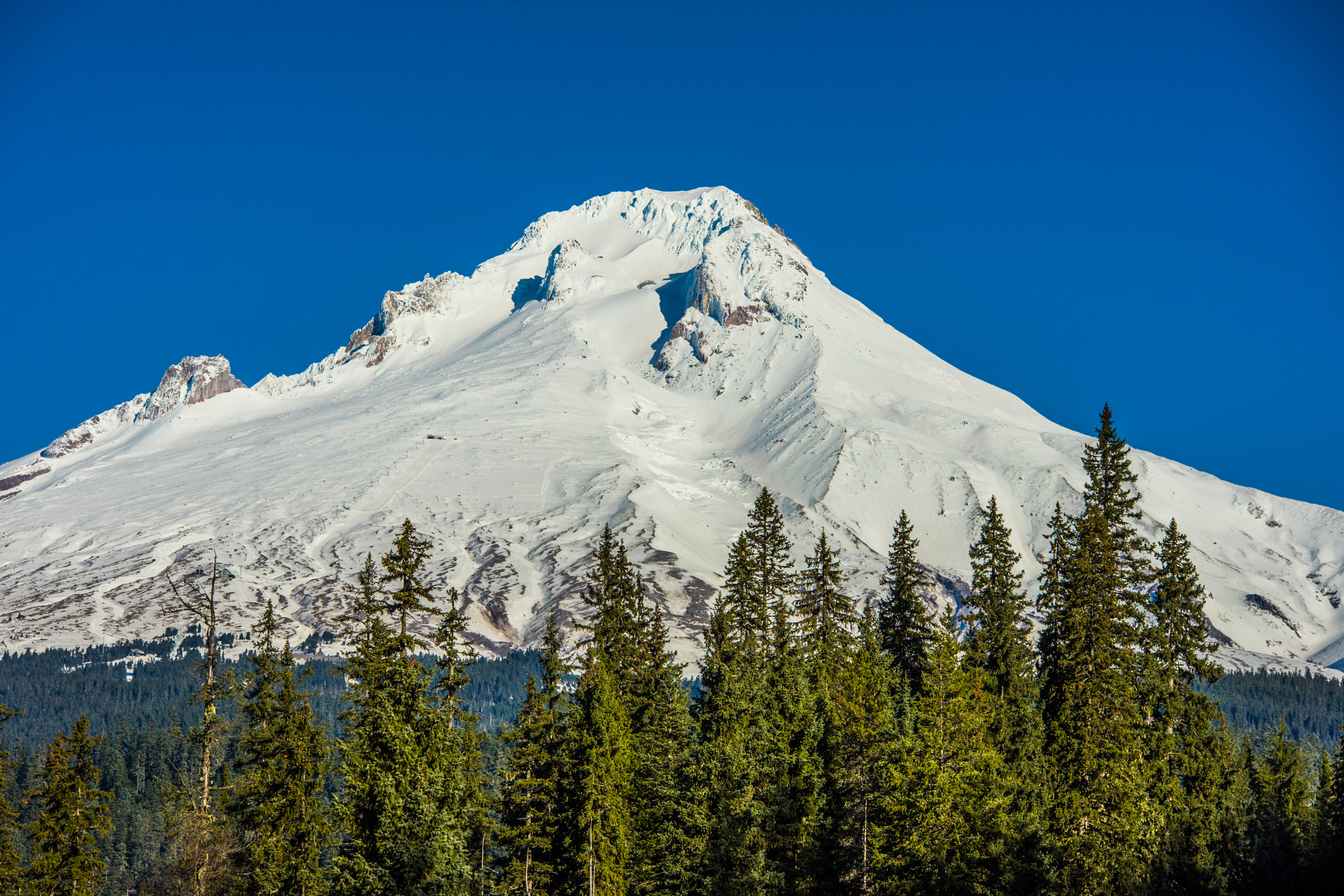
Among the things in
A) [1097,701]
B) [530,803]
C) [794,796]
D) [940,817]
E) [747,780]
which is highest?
[1097,701]

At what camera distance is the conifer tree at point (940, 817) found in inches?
1532

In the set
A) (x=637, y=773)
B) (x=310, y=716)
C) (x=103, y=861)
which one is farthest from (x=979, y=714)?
(x=103, y=861)

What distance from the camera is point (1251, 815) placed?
5244 cm

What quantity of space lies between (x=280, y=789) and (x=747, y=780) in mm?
17808

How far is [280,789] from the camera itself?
4378 cm

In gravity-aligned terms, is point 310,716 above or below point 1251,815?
above

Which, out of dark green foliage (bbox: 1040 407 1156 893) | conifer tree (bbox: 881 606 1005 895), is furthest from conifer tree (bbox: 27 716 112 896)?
dark green foliage (bbox: 1040 407 1156 893)

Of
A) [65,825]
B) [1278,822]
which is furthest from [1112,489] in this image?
[65,825]

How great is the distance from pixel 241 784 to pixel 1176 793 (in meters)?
38.5

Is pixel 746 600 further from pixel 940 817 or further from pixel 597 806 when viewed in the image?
pixel 940 817

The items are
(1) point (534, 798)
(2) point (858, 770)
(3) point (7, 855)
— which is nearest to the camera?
(1) point (534, 798)

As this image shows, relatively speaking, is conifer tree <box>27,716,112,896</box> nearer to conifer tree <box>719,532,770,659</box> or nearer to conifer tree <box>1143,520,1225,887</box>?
conifer tree <box>719,532,770,659</box>

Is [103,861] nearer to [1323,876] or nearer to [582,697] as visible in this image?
[582,697]

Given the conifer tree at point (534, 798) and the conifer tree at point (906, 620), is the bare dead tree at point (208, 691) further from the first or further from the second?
the conifer tree at point (906, 620)
